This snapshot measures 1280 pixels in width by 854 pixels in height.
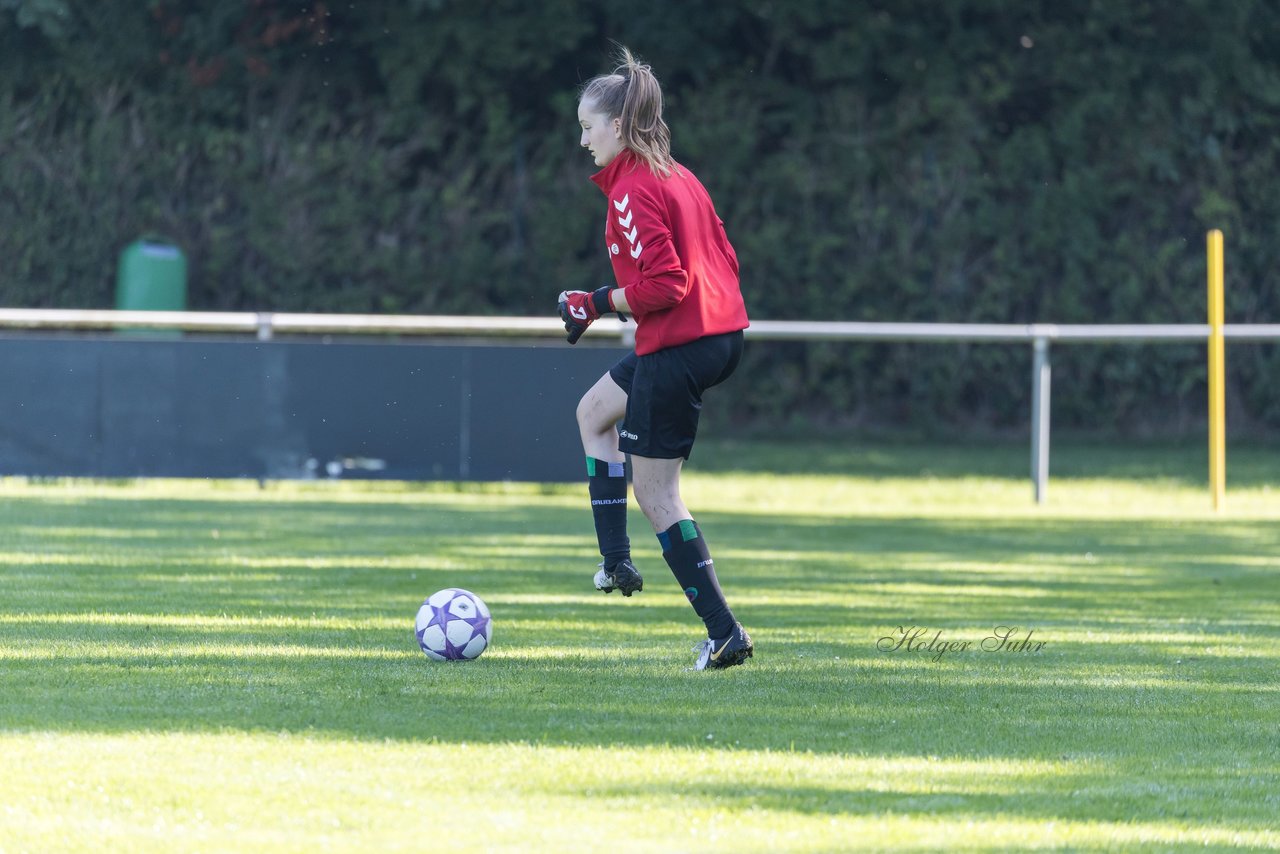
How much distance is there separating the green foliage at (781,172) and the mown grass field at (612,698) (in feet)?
37.1

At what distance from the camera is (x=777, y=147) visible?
23.3 metres

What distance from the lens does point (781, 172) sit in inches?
883

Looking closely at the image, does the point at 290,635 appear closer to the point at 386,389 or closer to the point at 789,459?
the point at 386,389

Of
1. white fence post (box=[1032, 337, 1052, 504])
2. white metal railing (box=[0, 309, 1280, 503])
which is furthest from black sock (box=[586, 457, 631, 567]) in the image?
white fence post (box=[1032, 337, 1052, 504])

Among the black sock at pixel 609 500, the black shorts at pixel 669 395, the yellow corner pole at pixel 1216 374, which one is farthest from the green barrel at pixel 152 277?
the black shorts at pixel 669 395

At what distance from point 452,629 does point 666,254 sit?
1395mm

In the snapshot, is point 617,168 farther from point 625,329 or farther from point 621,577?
point 625,329

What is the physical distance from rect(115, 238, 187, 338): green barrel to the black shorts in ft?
56.2

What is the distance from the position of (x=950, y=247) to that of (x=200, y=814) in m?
19.2

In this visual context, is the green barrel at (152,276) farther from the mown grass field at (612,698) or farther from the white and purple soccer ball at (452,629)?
the white and purple soccer ball at (452,629)

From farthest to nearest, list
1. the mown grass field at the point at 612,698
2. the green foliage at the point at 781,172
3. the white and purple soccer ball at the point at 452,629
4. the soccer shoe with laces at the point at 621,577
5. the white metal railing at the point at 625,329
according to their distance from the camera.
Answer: the green foliage at the point at 781,172 < the white metal railing at the point at 625,329 < the soccer shoe with laces at the point at 621,577 < the white and purple soccer ball at the point at 452,629 < the mown grass field at the point at 612,698

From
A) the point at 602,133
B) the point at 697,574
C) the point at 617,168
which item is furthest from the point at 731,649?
the point at 602,133

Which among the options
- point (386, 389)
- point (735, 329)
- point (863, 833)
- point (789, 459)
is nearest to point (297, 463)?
point (386, 389)

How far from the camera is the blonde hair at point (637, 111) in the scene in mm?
5738
